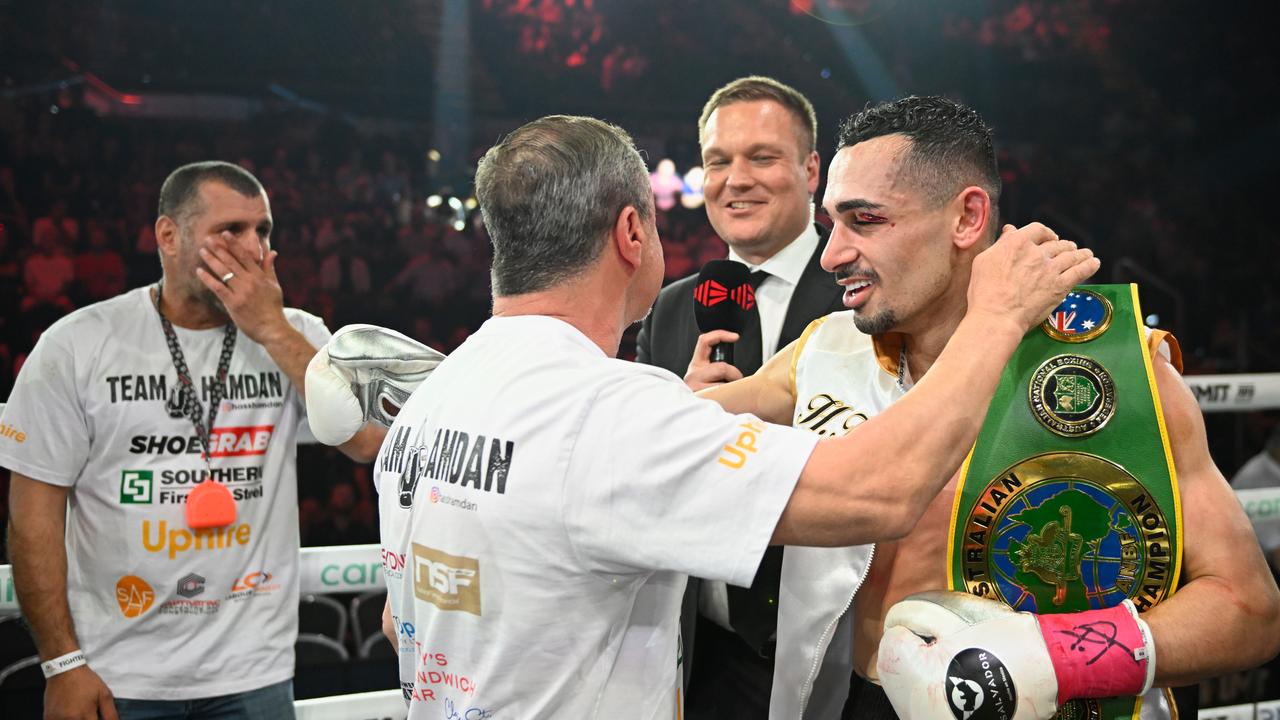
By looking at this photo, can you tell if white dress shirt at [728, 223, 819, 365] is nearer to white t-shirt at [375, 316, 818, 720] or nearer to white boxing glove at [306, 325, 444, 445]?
white boxing glove at [306, 325, 444, 445]

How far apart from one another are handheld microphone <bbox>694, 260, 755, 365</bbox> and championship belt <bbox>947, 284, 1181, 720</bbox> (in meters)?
0.56

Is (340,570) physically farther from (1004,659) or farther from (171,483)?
(1004,659)

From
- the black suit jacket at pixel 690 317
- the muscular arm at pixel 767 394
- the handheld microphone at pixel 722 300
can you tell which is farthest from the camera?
the black suit jacket at pixel 690 317

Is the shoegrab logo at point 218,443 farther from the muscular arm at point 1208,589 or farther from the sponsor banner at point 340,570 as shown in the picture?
the muscular arm at point 1208,589

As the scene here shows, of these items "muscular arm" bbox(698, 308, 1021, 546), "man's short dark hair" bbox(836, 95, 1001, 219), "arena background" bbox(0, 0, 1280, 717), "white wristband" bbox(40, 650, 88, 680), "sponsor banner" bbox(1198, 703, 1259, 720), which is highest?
"arena background" bbox(0, 0, 1280, 717)

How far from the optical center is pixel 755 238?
7.72 ft

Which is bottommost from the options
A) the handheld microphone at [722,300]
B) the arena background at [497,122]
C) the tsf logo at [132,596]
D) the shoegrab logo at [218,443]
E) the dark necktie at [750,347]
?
the tsf logo at [132,596]

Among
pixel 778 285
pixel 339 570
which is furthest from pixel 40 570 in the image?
pixel 778 285

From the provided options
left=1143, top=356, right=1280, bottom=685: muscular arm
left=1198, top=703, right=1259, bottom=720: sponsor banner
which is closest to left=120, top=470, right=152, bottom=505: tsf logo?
left=1143, top=356, right=1280, bottom=685: muscular arm

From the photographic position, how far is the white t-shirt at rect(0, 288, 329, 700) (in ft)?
6.73

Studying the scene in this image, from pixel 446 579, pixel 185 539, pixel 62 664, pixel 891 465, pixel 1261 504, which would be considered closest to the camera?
pixel 891 465

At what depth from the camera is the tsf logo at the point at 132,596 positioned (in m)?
2.07

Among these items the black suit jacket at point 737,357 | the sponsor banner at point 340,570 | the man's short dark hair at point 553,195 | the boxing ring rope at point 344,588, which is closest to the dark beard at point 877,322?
the man's short dark hair at point 553,195

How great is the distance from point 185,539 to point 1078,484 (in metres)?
1.72
